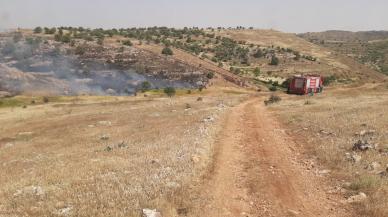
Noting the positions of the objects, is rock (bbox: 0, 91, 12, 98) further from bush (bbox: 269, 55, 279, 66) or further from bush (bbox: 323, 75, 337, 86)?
bush (bbox: 269, 55, 279, 66)

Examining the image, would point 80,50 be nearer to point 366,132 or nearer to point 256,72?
point 256,72

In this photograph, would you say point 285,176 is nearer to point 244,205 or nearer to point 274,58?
point 244,205

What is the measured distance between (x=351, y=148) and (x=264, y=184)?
19.2ft

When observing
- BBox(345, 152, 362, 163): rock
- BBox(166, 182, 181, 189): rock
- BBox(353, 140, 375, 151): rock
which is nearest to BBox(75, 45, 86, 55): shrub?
BBox(353, 140, 375, 151): rock

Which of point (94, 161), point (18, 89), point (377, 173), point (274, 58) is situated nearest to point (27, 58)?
point (18, 89)

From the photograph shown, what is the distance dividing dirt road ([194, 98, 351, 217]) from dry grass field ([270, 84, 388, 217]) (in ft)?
1.93

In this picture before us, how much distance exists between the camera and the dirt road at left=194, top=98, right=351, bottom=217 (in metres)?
13.1

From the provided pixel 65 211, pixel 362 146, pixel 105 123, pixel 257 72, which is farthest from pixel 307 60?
pixel 65 211

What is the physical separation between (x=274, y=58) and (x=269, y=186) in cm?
11768

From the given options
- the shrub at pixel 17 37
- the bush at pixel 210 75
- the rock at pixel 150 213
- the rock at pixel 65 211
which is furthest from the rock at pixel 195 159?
the shrub at pixel 17 37

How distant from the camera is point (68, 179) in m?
15.7

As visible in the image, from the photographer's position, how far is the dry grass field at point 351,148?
46.4ft

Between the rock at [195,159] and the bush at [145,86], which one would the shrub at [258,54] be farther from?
the rock at [195,159]

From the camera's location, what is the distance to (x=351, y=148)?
1950 centimetres
